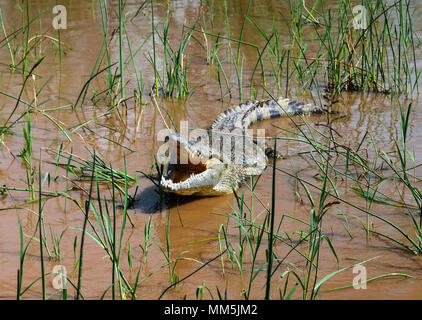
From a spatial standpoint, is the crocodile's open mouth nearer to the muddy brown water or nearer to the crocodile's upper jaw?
the crocodile's upper jaw

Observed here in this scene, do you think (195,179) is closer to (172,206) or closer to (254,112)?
(172,206)

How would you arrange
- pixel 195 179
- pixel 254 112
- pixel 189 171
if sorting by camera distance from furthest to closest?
pixel 254 112 < pixel 189 171 < pixel 195 179

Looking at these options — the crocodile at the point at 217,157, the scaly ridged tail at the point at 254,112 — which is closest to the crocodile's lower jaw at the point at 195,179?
the crocodile at the point at 217,157

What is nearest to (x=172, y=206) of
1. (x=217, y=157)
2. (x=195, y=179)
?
(x=195, y=179)

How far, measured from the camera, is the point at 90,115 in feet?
17.7

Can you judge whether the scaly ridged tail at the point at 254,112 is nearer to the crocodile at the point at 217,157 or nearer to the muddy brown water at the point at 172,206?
the crocodile at the point at 217,157

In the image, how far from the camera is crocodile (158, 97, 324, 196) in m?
3.88

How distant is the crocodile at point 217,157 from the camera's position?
3.88 meters

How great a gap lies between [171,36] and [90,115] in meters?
2.69

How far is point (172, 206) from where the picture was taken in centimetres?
392

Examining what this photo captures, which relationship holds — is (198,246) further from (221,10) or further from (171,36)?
(221,10)

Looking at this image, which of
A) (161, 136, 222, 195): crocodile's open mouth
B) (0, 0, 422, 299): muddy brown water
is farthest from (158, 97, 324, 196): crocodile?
(0, 0, 422, 299): muddy brown water

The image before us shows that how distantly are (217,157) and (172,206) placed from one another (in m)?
0.59
